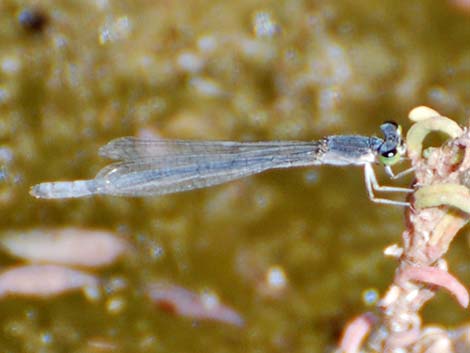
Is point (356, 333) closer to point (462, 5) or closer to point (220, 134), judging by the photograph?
point (220, 134)

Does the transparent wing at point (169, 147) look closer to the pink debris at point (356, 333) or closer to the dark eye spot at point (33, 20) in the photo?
the dark eye spot at point (33, 20)

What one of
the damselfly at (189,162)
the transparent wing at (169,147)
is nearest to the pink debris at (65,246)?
the damselfly at (189,162)

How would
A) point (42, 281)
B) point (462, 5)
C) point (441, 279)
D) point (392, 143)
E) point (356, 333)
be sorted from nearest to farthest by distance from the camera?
point (441, 279), point (356, 333), point (392, 143), point (42, 281), point (462, 5)

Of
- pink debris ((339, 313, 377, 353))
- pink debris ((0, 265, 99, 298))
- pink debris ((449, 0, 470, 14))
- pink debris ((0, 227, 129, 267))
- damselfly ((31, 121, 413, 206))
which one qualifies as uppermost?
pink debris ((449, 0, 470, 14))

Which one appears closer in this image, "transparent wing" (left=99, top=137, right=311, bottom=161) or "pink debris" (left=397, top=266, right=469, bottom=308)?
"pink debris" (left=397, top=266, right=469, bottom=308)

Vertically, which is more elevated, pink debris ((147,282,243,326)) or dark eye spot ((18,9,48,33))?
dark eye spot ((18,9,48,33))

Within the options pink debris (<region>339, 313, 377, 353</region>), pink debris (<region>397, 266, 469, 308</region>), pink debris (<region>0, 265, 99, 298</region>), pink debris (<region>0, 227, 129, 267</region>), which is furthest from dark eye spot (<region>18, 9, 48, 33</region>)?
pink debris (<region>397, 266, 469, 308</region>)

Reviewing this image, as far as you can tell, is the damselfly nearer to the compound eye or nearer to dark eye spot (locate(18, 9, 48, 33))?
the compound eye

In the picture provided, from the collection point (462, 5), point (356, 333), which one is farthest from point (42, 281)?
point (462, 5)
